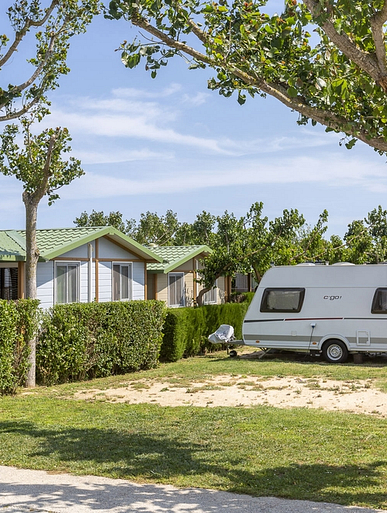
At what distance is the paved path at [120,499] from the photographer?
5547 millimetres

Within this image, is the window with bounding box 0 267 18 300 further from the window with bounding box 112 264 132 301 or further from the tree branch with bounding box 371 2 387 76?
the tree branch with bounding box 371 2 387 76

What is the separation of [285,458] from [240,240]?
52.1 ft

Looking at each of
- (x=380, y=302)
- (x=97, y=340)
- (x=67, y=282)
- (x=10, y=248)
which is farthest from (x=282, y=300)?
(x=10, y=248)

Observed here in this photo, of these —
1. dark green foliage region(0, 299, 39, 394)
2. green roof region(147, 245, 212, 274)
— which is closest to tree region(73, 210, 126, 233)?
green roof region(147, 245, 212, 274)

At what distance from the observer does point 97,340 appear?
15430 millimetres

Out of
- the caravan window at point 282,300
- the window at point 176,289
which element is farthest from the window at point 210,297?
the caravan window at point 282,300

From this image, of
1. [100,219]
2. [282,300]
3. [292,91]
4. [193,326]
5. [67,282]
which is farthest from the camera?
[100,219]

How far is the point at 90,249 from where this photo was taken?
63.0 ft

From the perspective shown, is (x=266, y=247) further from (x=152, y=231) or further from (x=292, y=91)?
(x=152, y=231)

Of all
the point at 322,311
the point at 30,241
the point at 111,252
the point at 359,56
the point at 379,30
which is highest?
the point at 379,30

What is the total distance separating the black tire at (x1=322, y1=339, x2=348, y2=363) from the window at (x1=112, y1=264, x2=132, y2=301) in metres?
6.79

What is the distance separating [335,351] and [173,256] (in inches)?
379

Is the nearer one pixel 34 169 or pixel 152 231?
pixel 34 169

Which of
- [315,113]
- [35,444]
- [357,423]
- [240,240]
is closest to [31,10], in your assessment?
[315,113]
